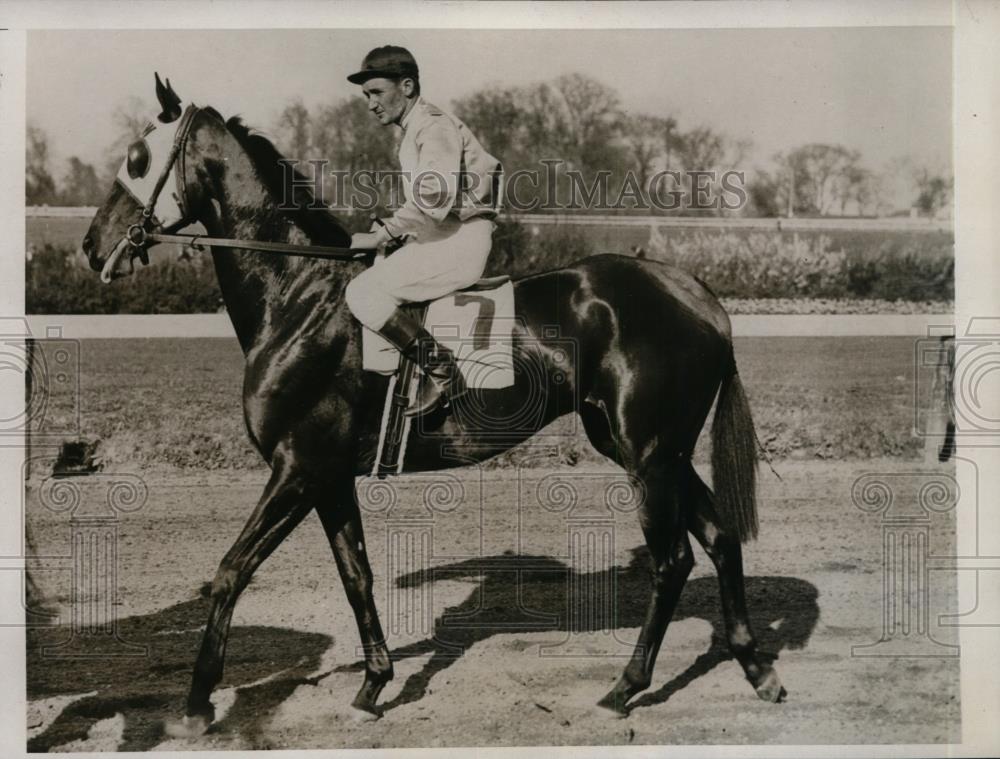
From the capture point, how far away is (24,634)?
15.9ft

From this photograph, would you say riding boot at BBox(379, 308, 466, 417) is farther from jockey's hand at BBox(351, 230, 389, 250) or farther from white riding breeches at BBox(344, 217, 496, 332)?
jockey's hand at BBox(351, 230, 389, 250)

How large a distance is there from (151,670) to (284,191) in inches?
94.5

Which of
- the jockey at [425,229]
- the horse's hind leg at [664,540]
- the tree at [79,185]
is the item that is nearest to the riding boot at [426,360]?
the jockey at [425,229]

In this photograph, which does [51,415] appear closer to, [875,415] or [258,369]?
[258,369]

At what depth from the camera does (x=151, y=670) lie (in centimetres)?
473

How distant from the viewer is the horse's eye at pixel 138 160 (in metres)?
4.42

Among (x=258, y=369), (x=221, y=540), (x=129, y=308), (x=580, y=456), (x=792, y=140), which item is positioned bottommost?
(x=221, y=540)

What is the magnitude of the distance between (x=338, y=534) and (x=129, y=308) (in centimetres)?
182

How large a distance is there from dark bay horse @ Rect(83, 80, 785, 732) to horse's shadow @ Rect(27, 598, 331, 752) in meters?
0.20

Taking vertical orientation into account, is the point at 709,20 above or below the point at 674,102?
above

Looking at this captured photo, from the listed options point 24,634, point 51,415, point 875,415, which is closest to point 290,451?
point 51,415

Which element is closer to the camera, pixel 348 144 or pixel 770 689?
pixel 770 689

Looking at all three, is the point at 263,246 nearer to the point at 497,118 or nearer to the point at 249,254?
the point at 249,254

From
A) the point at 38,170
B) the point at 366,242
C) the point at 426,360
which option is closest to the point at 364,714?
the point at 426,360
